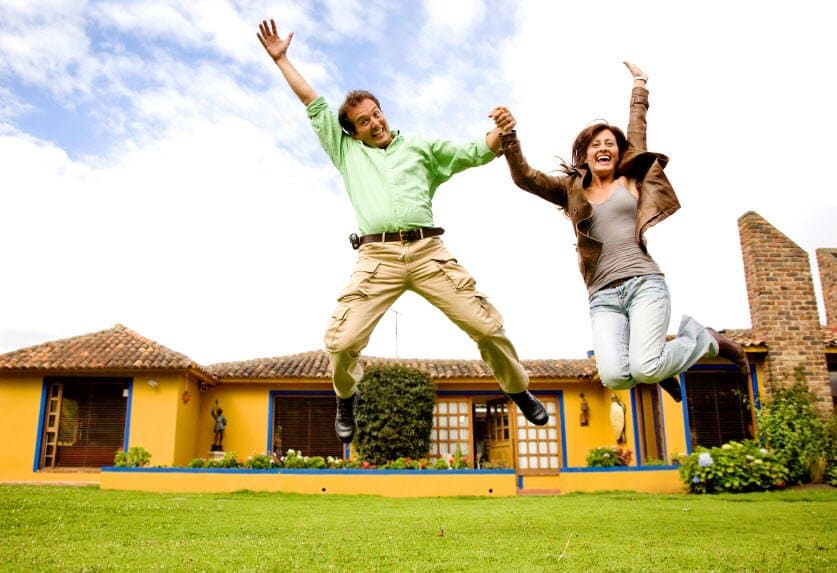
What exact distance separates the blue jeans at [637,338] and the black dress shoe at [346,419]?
1.80 metres

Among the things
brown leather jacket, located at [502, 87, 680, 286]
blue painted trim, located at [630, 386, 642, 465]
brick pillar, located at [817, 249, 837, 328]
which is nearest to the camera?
brown leather jacket, located at [502, 87, 680, 286]

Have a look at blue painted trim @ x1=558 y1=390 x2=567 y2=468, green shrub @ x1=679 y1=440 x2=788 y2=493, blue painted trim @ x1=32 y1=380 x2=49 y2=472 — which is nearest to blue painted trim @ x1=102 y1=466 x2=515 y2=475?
green shrub @ x1=679 y1=440 x2=788 y2=493

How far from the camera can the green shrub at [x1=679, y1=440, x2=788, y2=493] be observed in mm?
12812

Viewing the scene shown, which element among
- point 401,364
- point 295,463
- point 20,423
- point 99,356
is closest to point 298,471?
point 295,463

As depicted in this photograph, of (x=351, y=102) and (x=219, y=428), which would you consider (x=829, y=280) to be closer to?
(x=219, y=428)

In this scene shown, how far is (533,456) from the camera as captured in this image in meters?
18.7

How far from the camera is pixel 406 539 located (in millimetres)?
5402

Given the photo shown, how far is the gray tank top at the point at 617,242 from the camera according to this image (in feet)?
15.2

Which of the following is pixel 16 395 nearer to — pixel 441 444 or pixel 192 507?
pixel 441 444

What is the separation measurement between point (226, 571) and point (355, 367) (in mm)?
1580

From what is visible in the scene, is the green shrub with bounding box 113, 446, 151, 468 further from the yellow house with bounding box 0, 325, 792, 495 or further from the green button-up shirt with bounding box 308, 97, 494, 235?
the green button-up shirt with bounding box 308, 97, 494, 235

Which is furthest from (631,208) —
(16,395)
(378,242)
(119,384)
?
(16,395)

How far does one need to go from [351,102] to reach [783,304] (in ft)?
41.8

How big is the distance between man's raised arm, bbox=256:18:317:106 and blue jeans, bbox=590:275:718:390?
2.43 meters
